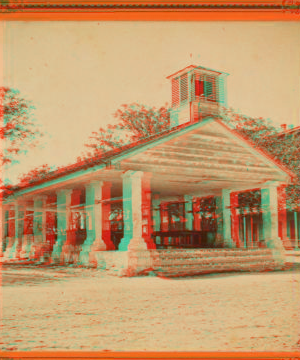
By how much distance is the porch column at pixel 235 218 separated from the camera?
54.5 feet

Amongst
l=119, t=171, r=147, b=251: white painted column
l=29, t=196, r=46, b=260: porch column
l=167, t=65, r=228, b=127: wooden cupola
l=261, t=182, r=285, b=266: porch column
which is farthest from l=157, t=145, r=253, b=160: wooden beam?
l=29, t=196, r=46, b=260: porch column

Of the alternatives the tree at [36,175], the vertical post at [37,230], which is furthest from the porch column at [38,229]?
the tree at [36,175]

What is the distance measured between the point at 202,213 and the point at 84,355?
14.2 meters

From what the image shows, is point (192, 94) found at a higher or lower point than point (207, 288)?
higher

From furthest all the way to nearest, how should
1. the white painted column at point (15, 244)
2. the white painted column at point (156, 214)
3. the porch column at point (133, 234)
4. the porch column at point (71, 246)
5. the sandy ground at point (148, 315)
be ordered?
the white painted column at point (156, 214) → the porch column at point (71, 246) → the porch column at point (133, 234) → the white painted column at point (15, 244) → the sandy ground at point (148, 315)

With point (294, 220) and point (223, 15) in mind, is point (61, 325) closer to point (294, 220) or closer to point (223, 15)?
point (223, 15)

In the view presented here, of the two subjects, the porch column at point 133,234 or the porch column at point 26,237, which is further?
the porch column at point 133,234

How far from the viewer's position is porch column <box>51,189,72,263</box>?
44.7 ft

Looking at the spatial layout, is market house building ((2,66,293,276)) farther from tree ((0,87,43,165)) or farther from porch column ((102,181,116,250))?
tree ((0,87,43,165))

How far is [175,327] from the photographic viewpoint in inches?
215

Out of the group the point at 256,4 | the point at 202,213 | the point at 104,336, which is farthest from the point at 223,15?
the point at 202,213

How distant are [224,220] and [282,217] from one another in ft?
11.0

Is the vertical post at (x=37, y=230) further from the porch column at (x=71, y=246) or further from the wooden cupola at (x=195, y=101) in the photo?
the wooden cupola at (x=195, y=101)

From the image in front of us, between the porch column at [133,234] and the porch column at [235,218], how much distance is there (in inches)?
222
